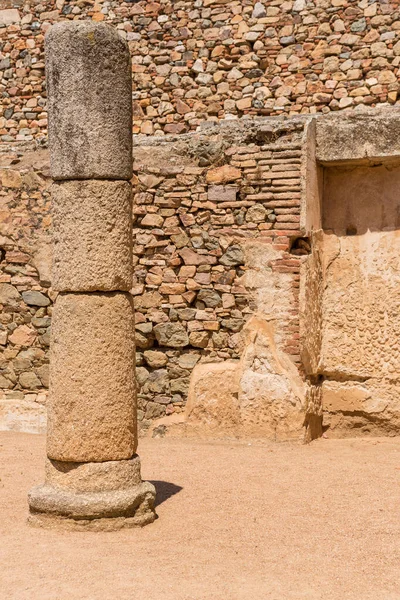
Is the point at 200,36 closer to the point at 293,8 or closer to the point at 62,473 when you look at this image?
the point at 293,8

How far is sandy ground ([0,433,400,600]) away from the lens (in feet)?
13.9

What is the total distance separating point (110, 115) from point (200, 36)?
896 cm

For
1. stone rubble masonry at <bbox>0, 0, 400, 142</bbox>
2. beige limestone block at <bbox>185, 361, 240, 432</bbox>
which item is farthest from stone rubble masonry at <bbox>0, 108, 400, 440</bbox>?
stone rubble masonry at <bbox>0, 0, 400, 142</bbox>

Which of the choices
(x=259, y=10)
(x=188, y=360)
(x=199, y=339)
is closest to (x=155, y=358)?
(x=188, y=360)

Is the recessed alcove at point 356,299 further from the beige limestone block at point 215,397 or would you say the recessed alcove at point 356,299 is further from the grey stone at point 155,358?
the grey stone at point 155,358

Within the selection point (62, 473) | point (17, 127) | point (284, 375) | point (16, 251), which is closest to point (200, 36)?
point (17, 127)

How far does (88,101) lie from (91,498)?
2584 millimetres

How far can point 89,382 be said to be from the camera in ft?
17.7

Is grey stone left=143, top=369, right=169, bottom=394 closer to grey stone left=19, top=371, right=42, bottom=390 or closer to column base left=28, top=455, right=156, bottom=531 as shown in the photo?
grey stone left=19, top=371, right=42, bottom=390

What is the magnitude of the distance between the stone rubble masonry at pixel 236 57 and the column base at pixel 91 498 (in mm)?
8998

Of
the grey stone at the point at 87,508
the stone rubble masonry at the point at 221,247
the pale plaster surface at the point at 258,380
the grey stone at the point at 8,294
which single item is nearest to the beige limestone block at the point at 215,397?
the pale plaster surface at the point at 258,380

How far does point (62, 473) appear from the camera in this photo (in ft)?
17.8

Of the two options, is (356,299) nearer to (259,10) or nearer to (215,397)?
(215,397)

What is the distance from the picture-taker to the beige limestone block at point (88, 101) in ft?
17.8
